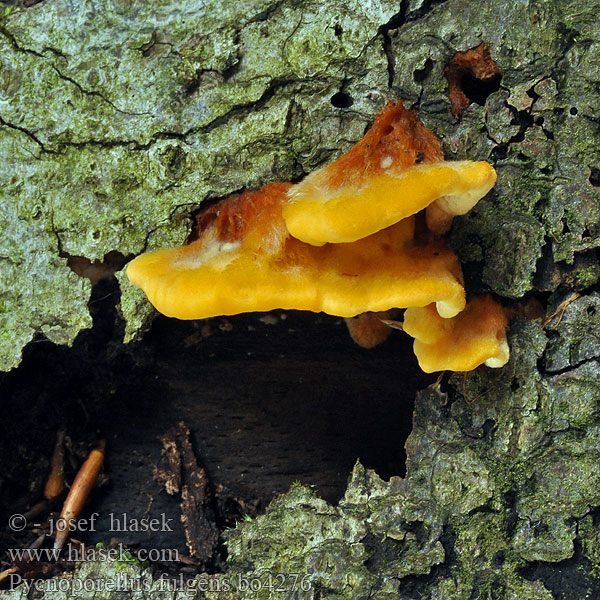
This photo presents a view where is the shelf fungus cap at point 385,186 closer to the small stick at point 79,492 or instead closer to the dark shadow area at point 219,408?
the dark shadow area at point 219,408

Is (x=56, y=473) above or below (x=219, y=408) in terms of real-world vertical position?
below

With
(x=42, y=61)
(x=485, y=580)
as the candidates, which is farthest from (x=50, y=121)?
(x=485, y=580)

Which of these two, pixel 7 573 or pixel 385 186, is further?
pixel 7 573

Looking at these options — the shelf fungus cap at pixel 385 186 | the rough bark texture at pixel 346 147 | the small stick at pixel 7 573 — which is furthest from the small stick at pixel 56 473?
the shelf fungus cap at pixel 385 186

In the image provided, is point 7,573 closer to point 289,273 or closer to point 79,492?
point 79,492

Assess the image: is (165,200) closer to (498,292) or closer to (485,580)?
(498,292)

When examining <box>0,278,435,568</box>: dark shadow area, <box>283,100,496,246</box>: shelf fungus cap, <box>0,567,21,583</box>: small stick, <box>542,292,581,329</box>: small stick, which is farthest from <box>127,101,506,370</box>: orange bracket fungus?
<box>0,567,21,583</box>: small stick

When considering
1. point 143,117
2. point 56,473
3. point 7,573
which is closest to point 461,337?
point 143,117

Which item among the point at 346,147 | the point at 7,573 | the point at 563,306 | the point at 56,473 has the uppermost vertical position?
the point at 346,147
